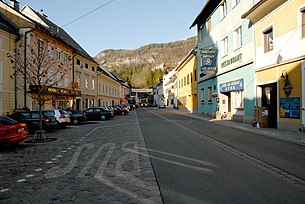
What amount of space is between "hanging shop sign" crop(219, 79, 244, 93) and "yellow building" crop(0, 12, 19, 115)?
17.7m

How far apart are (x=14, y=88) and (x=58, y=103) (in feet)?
26.9

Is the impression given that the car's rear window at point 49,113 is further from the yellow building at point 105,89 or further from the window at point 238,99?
the yellow building at point 105,89


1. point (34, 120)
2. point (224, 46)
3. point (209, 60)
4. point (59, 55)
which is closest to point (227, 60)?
point (224, 46)

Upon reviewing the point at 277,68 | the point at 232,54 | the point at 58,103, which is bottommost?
the point at 58,103

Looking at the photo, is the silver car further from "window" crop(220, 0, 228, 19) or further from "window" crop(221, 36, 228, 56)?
"window" crop(220, 0, 228, 19)

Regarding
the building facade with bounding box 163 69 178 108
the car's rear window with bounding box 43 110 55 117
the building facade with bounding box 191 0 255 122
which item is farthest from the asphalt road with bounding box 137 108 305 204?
the building facade with bounding box 163 69 178 108

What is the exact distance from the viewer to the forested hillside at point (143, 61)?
13588 cm

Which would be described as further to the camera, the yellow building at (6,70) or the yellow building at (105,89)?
the yellow building at (105,89)

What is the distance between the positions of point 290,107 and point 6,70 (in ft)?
67.5

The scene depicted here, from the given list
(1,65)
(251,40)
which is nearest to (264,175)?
(251,40)

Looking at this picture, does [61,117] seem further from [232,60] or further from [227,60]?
[227,60]

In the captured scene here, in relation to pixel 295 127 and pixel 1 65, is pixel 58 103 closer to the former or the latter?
pixel 1 65

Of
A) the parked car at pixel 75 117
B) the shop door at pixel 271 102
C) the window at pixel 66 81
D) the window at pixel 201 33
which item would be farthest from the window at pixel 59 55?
the shop door at pixel 271 102

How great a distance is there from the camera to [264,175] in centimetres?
590
